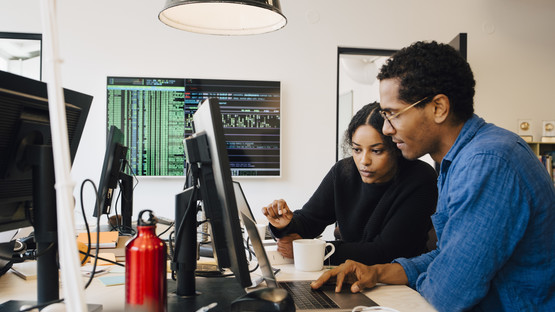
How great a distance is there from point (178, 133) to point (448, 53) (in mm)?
2592

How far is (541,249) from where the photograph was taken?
3.60 feet

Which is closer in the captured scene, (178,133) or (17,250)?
(17,250)

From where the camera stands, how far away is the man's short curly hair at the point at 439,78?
132 cm

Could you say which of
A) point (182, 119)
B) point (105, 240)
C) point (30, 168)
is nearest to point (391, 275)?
point (30, 168)

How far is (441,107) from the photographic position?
4.34 ft

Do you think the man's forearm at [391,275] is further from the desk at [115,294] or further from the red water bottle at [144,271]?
the red water bottle at [144,271]

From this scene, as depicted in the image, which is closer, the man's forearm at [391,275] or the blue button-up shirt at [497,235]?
the blue button-up shirt at [497,235]

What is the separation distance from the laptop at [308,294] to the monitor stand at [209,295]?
10cm

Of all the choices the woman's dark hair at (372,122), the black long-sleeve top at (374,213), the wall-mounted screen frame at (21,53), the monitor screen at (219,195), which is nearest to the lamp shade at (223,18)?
the woman's dark hair at (372,122)

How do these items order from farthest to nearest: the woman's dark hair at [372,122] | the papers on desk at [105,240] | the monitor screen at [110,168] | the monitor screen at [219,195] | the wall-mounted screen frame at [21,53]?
1. the wall-mounted screen frame at [21,53]
2. the monitor screen at [110,168]
3. the woman's dark hair at [372,122]
4. the papers on desk at [105,240]
5. the monitor screen at [219,195]

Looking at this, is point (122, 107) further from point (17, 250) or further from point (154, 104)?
point (17, 250)

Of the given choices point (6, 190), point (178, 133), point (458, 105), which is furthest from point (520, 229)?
point (178, 133)

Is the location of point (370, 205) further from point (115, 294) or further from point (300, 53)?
point (300, 53)

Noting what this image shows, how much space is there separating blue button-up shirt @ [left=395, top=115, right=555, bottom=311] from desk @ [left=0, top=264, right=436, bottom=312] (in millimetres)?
45
